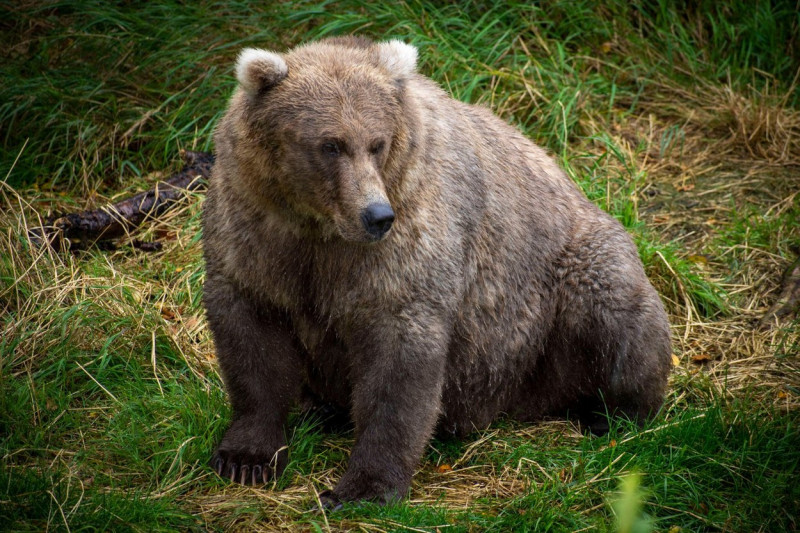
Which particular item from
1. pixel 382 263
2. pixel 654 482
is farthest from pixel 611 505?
pixel 382 263

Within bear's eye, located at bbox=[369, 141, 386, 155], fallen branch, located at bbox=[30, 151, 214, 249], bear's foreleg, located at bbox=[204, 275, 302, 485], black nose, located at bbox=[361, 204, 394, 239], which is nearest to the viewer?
black nose, located at bbox=[361, 204, 394, 239]

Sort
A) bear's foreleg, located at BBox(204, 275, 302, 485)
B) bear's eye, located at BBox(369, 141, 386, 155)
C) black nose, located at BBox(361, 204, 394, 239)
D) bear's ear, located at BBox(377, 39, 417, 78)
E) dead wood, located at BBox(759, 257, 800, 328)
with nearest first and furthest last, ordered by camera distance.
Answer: black nose, located at BBox(361, 204, 394, 239) → bear's eye, located at BBox(369, 141, 386, 155) → bear's ear, located at BBox(377, 39, 417, 78) → bear's foreleg, located at BBox(204, 275, 302, 485) → dead wood, located at BBox(759, 257, 800, 328)

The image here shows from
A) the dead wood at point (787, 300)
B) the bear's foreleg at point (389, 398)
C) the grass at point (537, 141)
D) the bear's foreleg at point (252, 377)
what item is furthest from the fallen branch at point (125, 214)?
the dead wood at point (787, 300)

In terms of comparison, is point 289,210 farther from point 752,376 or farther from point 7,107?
point 7,107

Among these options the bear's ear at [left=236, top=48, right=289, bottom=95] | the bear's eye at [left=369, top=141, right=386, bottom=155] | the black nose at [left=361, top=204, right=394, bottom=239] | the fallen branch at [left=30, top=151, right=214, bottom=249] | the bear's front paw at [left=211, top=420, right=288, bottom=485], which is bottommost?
the bear's front paw at [left=211, top=420, right=288, bottom=485]

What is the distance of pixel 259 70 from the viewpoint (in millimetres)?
4059

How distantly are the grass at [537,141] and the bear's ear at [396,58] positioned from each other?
203 centimetres

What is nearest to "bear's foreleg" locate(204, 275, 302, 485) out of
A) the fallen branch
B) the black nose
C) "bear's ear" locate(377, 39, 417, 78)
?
the black nose

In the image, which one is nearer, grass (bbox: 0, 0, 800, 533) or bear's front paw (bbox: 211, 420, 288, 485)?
grass (bbox: 0, 0, 800, 533)

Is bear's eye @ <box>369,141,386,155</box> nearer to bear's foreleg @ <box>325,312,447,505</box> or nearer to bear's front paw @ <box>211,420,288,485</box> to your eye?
bear's foreleg @ <box>325,312,447,505</box>

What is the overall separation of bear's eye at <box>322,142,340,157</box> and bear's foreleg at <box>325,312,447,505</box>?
87 centimetres

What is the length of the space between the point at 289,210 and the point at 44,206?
368 centimetres

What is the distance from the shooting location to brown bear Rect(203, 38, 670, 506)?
13.4 ft

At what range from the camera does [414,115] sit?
4.37 m
